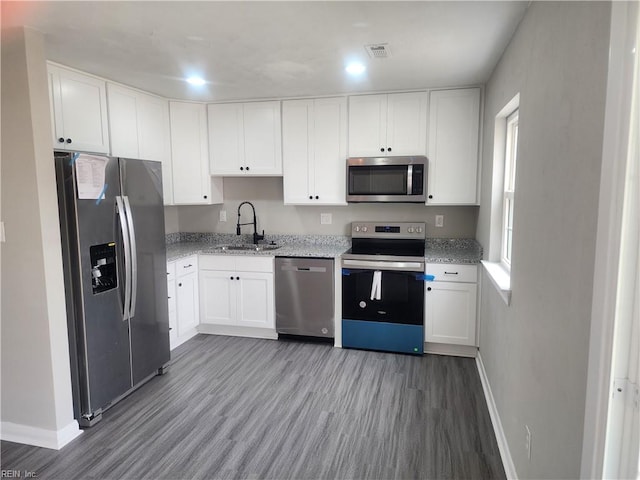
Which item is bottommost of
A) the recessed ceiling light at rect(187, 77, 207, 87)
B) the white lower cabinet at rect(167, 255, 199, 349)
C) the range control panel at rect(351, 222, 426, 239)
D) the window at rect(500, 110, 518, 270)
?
the white lower cabinet at rect(167, 255, 199, 349)

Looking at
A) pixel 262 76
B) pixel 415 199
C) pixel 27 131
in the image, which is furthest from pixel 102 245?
pixel 415 199

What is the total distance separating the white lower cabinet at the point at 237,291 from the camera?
→ 3.94 meters

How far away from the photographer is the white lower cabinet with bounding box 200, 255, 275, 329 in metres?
3.94

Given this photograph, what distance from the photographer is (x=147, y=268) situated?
3.00m

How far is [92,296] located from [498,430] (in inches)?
103

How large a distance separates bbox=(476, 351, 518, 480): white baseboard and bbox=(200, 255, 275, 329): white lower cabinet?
77.5 inches

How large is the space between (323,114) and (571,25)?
2.72 metres

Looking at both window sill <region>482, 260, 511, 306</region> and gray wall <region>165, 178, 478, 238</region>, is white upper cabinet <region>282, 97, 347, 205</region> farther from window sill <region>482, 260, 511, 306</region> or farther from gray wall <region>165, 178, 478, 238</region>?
window sill <region>482, 260, 511, 306</region>

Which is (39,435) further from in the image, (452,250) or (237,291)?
(452,250)

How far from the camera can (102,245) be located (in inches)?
101

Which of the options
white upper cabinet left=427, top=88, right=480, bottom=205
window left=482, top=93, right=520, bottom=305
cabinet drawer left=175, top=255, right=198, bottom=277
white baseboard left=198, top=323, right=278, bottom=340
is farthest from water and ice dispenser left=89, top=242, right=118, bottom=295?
white upper cabinet left=427, top=88, right=480, bottom=205

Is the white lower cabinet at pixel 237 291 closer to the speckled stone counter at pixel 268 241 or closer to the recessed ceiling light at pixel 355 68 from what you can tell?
the speckled stone counter at pixel 268 241

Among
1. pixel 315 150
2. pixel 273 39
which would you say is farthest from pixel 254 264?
pixel 273 39

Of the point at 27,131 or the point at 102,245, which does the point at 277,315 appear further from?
the point at 27,131
